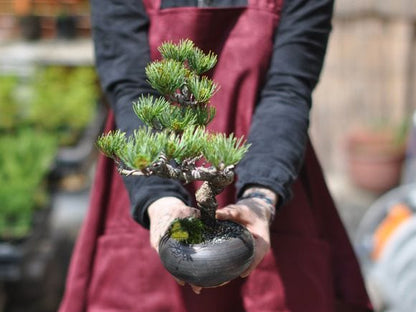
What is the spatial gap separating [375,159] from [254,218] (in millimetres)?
3266

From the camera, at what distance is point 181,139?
1.00 meters

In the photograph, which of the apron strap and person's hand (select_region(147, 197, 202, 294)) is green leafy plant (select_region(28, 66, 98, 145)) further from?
person's hand (select_region(147, 197, 202, 294))

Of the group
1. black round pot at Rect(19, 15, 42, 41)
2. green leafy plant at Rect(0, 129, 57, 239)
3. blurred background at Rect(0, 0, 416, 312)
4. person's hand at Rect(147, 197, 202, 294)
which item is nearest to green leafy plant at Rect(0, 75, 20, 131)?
blurred background at Rect(0, 0, 416, 312)

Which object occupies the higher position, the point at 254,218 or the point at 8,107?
the point at 254,218

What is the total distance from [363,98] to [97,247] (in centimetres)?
321

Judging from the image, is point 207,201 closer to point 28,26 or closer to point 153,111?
point 153,111

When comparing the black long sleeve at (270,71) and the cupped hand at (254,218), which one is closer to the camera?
the cupped hand at (254,218)

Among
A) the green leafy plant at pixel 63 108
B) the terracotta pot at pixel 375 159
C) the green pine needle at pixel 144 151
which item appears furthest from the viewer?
the terracotta pot at pixel 375 159

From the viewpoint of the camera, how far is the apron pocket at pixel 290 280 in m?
1.37

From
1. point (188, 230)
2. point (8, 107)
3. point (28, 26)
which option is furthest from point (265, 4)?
point (28, 26)

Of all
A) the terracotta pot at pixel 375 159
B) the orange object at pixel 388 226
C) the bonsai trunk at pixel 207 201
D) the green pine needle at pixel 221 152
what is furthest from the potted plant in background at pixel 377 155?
the green pine needle at pixel 221 152

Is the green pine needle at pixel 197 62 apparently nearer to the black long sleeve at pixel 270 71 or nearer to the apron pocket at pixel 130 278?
the black long sleeve at pixel 270 71

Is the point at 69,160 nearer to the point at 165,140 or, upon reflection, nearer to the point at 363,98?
the point at 363,98

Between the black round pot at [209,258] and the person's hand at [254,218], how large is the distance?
4 cm
